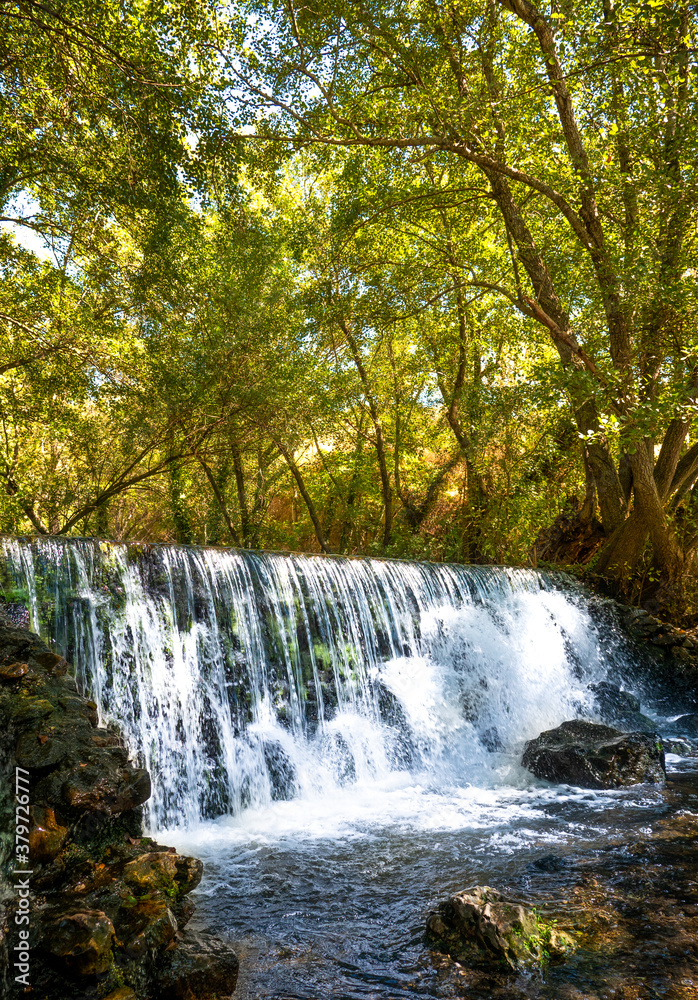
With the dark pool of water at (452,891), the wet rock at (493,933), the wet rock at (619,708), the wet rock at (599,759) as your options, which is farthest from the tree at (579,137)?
the wet rock at (493,933)

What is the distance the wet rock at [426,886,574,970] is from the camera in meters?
2.93

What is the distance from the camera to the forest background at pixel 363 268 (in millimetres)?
6973

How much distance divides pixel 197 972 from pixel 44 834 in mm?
1052

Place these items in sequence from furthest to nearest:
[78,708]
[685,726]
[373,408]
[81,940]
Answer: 1. [373,408]
2. [685,726]
3. [78,708]
4. [81,940]

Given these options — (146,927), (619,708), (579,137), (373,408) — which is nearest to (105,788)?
(146,927)

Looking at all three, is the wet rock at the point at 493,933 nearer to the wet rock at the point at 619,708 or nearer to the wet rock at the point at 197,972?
the wet rock at the point at 197,972

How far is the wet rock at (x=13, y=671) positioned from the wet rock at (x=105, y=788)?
2.50ft

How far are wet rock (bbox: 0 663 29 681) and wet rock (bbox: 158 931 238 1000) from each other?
6.18 feet

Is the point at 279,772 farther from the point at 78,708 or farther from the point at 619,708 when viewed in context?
the point at 619,708

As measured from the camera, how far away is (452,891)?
3.76m

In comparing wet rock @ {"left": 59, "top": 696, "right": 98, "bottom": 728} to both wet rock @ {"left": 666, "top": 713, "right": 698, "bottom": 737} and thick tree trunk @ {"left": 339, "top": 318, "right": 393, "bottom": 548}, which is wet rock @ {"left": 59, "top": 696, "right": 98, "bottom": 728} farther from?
thick tree trunk @ {"left": 339, "top": 318, "right": 393, "bottom": 548}

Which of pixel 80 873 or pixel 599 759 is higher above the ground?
pixel 80 873

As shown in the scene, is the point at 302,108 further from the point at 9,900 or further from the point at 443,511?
the point at 443,511

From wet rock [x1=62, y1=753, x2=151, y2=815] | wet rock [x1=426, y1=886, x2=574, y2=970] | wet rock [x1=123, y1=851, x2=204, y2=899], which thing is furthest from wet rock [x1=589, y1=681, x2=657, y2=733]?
wet rock [x1=62, y1=753, x2=151, y2=815]
